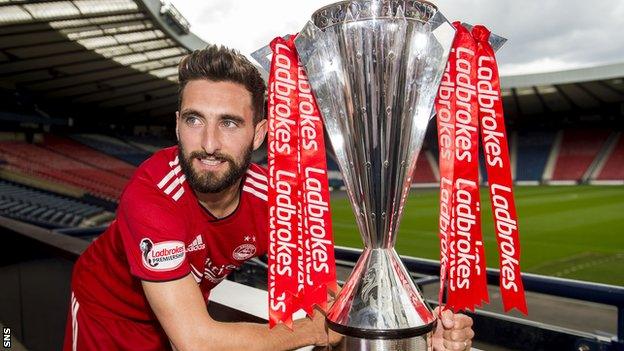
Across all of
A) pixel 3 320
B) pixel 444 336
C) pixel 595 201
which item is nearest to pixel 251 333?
pixel 444 336

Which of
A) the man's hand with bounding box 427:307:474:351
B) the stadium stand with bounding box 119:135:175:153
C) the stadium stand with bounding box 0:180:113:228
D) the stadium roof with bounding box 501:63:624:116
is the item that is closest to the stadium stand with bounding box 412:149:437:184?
the stadium roof with bounding box 501:63:624:116

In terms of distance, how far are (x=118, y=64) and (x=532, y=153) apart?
21.5 metres

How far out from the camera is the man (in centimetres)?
99

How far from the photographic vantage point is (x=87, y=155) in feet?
63.6

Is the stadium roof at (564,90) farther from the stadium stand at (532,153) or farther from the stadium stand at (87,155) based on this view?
the stadium stand at (87,155)

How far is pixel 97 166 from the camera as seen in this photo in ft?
60.5

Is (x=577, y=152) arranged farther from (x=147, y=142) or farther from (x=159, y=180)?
(x=159, y=180)

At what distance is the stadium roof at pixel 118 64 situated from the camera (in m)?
10.7

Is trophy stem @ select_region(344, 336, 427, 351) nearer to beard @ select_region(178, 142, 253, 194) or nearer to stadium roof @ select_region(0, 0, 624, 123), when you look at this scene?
beard @ select_region(178, 142, 253, 194)

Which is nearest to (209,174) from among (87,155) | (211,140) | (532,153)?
(211,140)

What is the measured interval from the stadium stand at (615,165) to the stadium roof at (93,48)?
19.6 meters

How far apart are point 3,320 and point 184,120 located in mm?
2623

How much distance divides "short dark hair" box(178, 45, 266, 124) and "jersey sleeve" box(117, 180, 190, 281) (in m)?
0.23

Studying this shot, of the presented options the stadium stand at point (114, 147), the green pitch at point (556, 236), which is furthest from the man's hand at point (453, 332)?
the stadium stand at point (114, 147)
